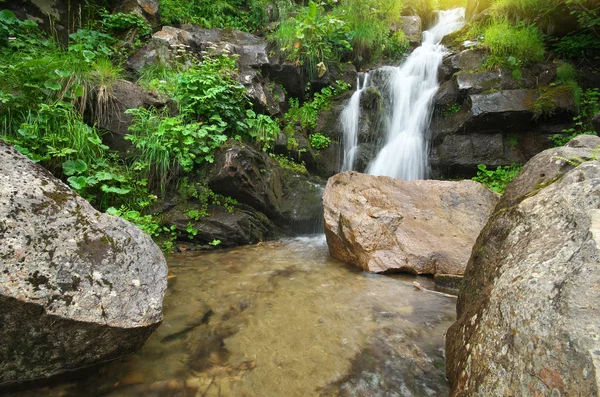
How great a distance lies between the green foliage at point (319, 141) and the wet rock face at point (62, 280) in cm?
527

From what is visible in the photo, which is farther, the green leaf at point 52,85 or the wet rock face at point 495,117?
the wet rock face at point 495,117

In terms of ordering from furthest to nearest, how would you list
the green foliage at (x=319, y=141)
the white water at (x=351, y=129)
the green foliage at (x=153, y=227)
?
the white water at (x=351, y=129), the green foliage at (x=319, y=141), the green foliage at (x=153, y=227)

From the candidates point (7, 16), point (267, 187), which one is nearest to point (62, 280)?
point (267, 187)

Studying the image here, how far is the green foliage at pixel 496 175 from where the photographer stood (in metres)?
5.95

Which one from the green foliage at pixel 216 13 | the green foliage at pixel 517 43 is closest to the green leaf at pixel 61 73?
the green foliage at pixel 216 13

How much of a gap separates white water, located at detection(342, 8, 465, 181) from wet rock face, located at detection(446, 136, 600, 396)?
16.5 ft

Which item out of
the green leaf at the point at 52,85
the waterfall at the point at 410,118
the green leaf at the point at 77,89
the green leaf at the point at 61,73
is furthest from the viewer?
the waterfall at the point at 410,118

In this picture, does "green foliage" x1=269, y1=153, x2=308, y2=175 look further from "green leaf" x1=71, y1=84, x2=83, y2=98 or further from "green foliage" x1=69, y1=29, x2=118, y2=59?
"green foliage" x1=69, y1=29, x2=118, y2=59

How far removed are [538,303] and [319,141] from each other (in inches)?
239

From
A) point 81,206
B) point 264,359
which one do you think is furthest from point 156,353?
point 81,206

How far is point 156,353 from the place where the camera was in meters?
2.02

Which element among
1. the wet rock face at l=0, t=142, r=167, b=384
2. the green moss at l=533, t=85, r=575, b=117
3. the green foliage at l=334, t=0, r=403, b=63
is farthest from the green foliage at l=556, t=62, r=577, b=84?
the wet rock face at l=0, t=142, r=167, b=384

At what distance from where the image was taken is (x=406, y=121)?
7199 mm

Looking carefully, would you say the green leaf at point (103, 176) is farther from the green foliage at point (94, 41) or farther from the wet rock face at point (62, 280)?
the green foliage at point (94, 41)
